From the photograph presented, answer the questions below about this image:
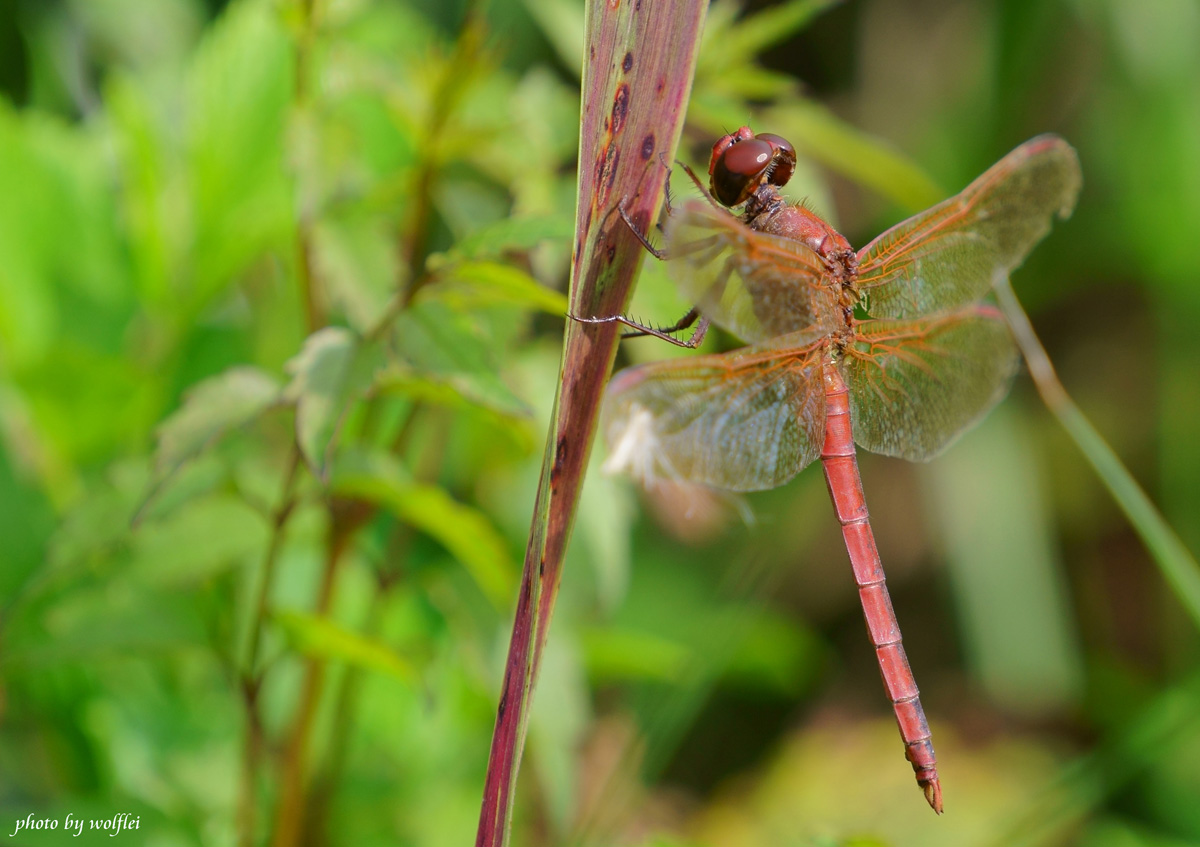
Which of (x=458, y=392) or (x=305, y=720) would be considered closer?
(x=458, y=392)

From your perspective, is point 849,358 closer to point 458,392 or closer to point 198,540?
point 458,392

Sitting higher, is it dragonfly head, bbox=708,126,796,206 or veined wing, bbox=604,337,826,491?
dragonfly head, bbox=708,126,796,206

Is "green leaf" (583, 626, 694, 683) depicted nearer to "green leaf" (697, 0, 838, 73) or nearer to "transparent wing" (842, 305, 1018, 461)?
"transparent wing" (842, 305, 1018, 461)

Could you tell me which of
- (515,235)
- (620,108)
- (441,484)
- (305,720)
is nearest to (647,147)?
(620,108)

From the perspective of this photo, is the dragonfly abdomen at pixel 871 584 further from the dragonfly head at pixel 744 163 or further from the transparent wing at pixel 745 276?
the dragonfly head at pixel 744 163

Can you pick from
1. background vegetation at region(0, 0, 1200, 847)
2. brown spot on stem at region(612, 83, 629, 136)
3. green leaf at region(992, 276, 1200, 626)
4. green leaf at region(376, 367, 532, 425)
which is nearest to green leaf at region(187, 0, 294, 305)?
background vegetation at region(0, 0, 1200, 847)

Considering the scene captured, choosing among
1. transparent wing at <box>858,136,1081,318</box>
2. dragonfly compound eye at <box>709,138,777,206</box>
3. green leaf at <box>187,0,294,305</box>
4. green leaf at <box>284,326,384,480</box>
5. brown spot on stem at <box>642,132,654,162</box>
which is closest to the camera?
brown spot on stem at <box>642,132,654,162</box>
